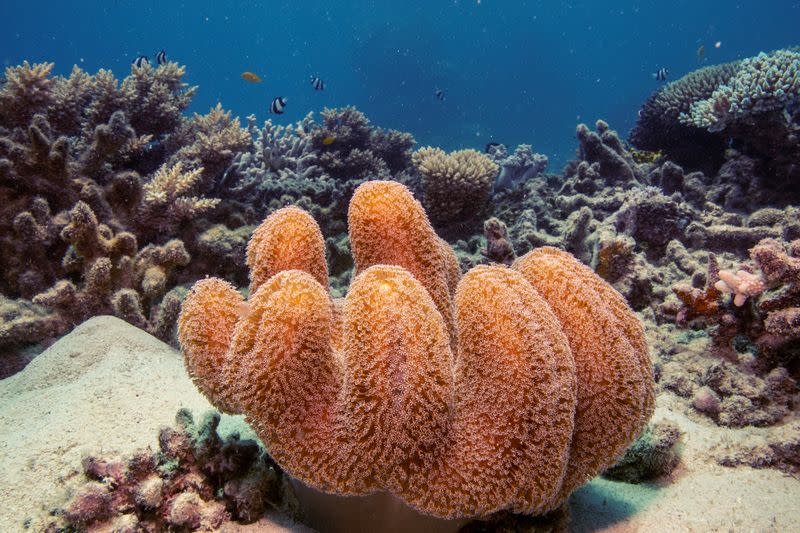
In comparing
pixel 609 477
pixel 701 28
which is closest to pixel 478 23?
pixel 701 28

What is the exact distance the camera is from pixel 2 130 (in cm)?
492

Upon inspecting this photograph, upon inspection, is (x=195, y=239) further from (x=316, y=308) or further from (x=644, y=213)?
(x=644, y=213)

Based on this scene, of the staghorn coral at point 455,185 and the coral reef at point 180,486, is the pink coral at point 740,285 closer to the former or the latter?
the coral reef at point 180,486

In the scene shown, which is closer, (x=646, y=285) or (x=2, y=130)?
Answer: (x=646, y=285)

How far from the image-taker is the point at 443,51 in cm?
4888

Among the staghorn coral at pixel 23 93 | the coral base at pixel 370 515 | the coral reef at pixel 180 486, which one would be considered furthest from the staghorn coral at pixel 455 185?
the coral base at pixel 370 515

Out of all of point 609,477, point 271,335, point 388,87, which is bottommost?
point 609,477

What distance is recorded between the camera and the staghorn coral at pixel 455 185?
22.2 feet

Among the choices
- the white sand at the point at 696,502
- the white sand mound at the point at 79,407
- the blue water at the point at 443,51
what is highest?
the blue water at the point at 443,51

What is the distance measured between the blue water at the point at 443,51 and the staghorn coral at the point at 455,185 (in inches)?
1023

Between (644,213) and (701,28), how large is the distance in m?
107

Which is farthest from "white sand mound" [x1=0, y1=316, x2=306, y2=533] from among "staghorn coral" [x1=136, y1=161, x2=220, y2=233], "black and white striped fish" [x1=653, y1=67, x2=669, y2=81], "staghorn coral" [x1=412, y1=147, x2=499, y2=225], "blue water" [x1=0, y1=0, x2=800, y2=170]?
"blue water" [x1=0, y1=0, x2=800, y2=170]

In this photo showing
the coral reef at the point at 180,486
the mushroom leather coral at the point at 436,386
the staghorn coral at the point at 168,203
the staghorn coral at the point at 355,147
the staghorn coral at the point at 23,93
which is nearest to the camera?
the mushroom leather coral at the point at 436,386

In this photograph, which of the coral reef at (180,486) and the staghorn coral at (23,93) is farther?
the staghorn coral at (23,93)
